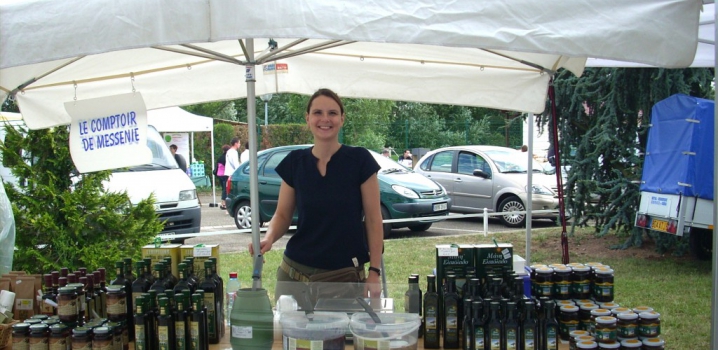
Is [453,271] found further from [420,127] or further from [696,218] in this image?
[420,127]

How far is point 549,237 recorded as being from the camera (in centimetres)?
1062

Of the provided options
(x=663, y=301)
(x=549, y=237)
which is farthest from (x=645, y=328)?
(x=549, y=237)

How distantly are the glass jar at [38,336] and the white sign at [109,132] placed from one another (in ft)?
3.70

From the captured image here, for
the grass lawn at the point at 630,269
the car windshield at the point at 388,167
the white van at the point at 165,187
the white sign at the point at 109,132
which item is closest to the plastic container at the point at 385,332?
the white sign at the point at 109,132

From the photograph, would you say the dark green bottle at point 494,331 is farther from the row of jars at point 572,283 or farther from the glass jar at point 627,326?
the row of jars at point 572,283

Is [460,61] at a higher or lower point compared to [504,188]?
higher

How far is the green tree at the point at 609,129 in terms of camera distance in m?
8.90

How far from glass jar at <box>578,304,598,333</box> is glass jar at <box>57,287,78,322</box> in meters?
2.21

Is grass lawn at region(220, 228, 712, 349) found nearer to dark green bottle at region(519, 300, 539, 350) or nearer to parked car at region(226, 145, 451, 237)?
parked car at region(226, 145, 451, 237)

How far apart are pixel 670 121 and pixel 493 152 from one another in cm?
536

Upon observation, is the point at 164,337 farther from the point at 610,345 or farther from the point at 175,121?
the point at 175,121

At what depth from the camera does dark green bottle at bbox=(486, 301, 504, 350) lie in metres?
2.72

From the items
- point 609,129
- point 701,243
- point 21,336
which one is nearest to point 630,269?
point 701,243

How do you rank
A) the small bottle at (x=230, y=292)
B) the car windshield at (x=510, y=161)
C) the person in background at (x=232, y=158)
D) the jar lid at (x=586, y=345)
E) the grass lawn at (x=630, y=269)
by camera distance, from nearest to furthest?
the jar lid at (x=586, y=345) < the small bottle at (x=230, y=292) < the grass lawn at (x=630, y=269) < the car windshield at (x=510, y=161) < the person in background at (x=232, y=158)
